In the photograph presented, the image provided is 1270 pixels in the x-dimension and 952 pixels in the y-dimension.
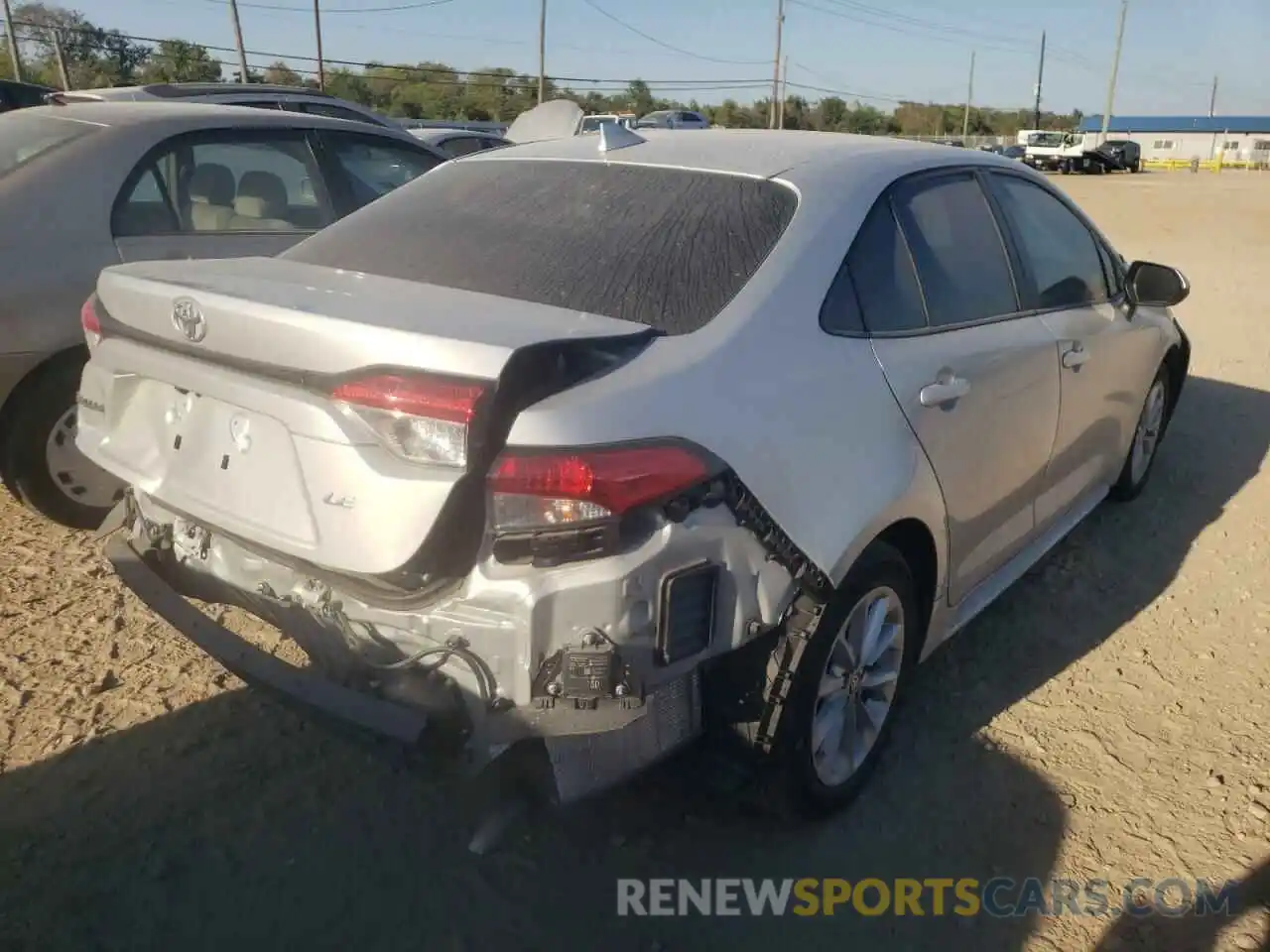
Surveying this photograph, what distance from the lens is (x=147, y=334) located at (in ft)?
8.04

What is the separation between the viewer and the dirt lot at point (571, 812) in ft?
7.72

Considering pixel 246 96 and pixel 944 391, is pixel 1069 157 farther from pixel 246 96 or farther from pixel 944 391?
pixel 944 391

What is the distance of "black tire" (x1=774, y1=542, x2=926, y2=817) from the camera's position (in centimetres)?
233

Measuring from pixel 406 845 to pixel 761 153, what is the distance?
83.2 inches

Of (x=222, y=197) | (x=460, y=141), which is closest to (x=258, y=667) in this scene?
(x=222, y=197)

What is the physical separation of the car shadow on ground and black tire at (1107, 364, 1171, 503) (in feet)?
6.37

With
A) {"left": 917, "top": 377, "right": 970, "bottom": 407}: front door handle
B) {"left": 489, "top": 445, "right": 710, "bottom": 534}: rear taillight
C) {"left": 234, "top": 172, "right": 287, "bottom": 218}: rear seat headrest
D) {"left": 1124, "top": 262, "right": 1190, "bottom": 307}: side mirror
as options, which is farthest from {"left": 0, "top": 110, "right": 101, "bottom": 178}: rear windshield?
{"left": 1124, "top": 262, "right": 1190, "bottom": 307}: side mirror

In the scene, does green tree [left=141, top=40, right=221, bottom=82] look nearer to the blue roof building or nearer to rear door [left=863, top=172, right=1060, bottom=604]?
rear door [left=863, top=172, right=1060, bottom=604]

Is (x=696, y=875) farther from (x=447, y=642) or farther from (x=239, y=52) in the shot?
(x=239, y=52)

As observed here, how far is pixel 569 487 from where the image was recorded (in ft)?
6.21

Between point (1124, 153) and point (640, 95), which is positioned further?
point (640, 95)

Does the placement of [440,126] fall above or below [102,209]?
below

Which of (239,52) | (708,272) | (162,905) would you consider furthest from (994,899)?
(239,52)

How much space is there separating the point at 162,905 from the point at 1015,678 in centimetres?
259
